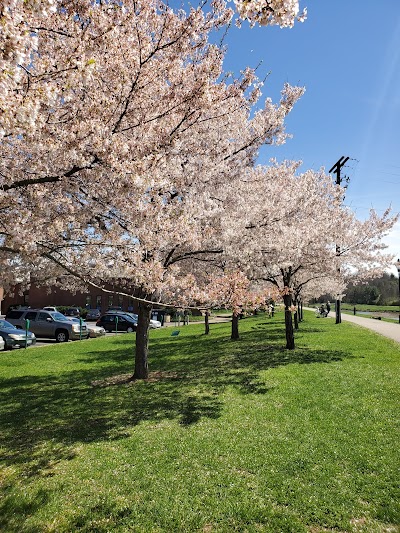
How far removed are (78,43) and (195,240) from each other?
4963 mm

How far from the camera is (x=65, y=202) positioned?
7066mm

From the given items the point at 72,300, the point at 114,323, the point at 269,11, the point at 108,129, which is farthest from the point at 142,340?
the point at 72,300

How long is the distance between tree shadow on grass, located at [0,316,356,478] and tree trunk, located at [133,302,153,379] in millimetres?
380

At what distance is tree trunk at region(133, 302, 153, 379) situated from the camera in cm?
1211

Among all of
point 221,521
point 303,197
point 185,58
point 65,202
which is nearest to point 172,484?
point 221,521

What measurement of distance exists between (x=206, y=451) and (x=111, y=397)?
15.1ft

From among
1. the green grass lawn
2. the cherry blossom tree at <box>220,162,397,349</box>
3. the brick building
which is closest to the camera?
the green grass lawn

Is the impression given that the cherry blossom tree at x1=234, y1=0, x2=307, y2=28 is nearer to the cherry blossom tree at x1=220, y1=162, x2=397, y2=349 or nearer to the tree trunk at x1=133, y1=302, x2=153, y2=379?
the cherry blossom tree at x1=220, y1=162, x2=397, y2=349

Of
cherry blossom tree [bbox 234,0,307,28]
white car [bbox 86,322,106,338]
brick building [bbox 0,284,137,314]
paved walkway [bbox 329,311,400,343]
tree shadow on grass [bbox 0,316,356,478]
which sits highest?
cherry blossom tree [bbox 234,0,307,28]

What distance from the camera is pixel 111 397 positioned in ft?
33.8

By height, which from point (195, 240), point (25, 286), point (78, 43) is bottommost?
point (25, 286)

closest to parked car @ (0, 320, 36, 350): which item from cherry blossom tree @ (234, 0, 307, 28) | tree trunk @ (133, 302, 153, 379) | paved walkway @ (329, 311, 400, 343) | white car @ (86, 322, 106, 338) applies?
white car @ (86, 322, 106, 338)

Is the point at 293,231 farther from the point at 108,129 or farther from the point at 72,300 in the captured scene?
the point at 72,300

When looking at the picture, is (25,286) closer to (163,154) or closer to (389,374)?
(163,154)
